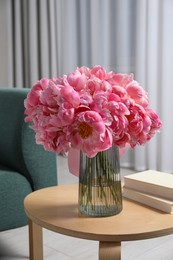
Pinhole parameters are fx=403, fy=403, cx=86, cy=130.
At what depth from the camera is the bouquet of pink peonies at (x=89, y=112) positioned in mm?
1232

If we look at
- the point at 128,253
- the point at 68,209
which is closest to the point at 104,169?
the point at 68,209

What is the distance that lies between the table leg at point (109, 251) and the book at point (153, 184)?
30 cm

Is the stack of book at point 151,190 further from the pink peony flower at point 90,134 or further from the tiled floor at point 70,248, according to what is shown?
the tiled floor at point 70,248

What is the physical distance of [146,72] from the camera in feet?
12.5

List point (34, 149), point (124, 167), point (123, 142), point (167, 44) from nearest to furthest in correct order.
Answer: point (123, 142) < point (34, 149) < point (167, 44) < point (124, 167)

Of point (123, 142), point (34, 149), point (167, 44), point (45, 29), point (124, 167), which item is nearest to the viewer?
point (123, 142)

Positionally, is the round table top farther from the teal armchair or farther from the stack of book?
the teal armchair

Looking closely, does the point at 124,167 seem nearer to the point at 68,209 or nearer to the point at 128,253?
the point at 128,253

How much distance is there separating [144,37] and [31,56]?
1.55 metres

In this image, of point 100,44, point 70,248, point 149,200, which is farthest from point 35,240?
point 100,44

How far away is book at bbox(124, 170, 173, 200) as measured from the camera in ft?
4.78

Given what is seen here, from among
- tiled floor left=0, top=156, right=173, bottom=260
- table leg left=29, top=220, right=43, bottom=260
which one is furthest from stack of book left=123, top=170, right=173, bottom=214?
tiled floor left=0, top=156, right=173, bottom=260

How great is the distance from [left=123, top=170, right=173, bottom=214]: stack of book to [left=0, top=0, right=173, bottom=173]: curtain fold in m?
2.22

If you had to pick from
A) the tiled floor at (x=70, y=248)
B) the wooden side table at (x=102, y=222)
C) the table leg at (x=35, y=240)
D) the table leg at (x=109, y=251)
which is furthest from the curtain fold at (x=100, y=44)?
the table leg at (x=109, y=251)
